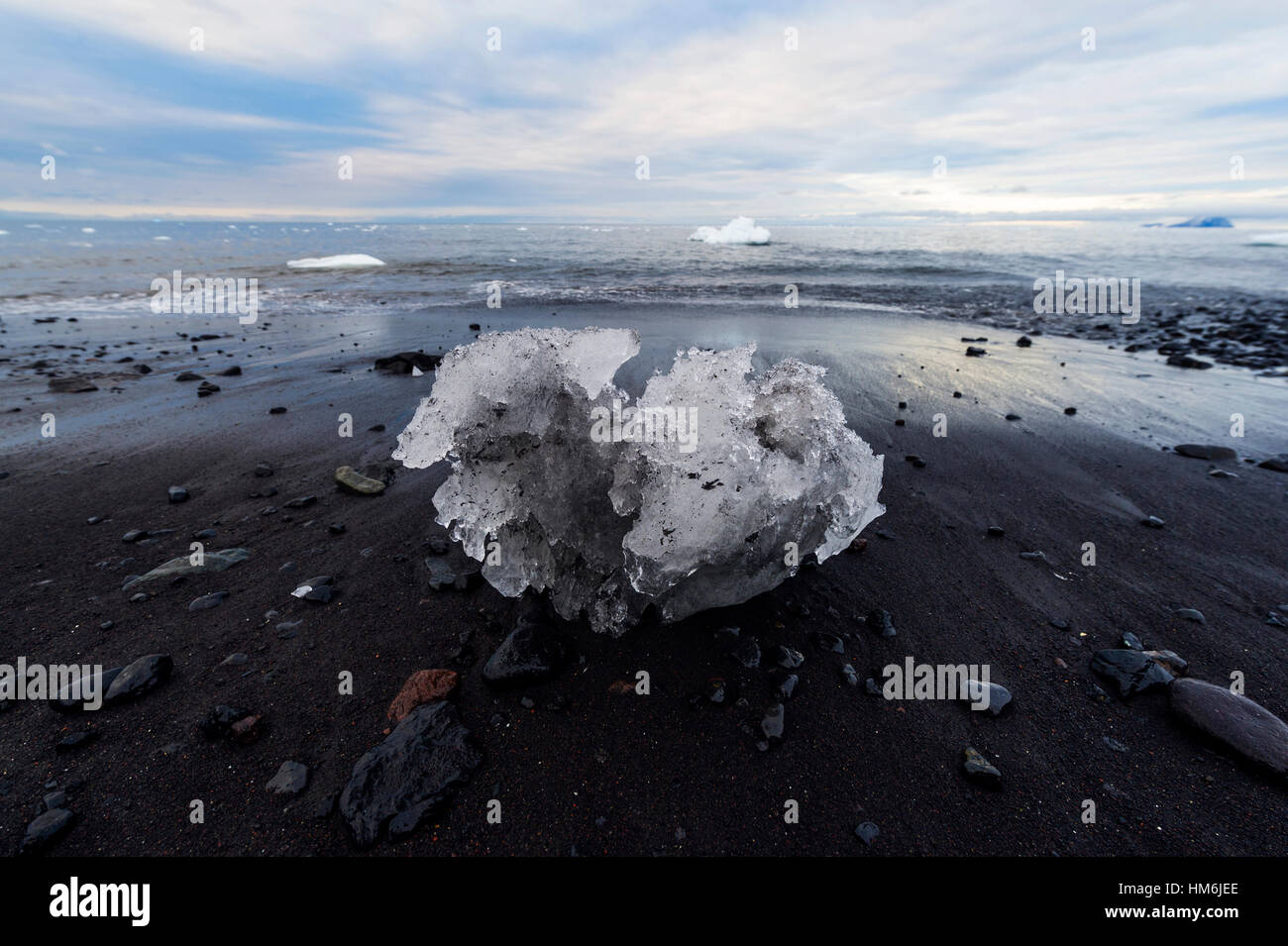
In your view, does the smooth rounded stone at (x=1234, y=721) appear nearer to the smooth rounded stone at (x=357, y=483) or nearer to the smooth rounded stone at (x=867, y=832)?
the smooth rounded stone at (x=867, y=832)

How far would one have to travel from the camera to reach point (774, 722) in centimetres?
276

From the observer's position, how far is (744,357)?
341cm

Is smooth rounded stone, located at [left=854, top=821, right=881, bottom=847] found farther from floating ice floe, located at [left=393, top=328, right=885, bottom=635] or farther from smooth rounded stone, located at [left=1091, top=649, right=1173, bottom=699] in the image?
smooth rounded stone, located at [left=1091, top=649, right=1173, bottom=699]

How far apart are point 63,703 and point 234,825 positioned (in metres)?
1.42

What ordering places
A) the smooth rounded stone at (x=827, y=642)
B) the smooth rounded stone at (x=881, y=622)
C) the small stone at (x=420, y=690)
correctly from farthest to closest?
1. the smooth rounded stone at (x=881, y=622)
2. the smooth rounded stone at (x=827, y=642)
3. the small stone at (x=420, y=690)

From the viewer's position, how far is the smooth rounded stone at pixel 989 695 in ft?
9.50

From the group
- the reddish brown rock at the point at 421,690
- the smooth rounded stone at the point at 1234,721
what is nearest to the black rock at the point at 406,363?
the reddish brown rock at the point at 421,690

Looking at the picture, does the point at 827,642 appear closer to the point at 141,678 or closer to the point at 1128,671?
the point at 1128,671

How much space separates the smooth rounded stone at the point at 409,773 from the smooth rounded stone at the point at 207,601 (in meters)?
1.90

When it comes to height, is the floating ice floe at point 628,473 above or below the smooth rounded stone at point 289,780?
above

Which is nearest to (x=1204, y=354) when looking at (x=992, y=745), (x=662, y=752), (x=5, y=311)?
(x=992, y=745)

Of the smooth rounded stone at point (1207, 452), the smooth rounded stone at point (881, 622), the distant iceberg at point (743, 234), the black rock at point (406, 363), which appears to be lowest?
the smooth rounded stone at point (881, 622)

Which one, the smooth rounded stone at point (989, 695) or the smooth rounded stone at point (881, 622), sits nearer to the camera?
the smooth rounded stone at point (989, 695)
